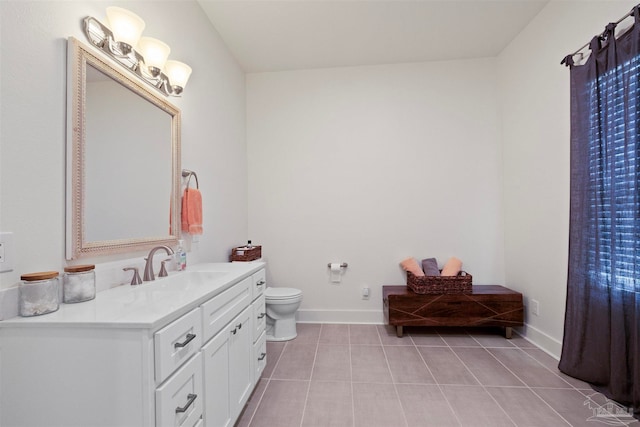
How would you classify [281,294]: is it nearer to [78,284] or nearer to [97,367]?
[78,284]

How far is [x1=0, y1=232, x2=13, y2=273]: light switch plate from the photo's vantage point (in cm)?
90

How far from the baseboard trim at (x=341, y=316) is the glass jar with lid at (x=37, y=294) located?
7.66 ft

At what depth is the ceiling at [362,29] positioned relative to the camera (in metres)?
2.19

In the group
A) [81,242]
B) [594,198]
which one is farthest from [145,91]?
[594,198]

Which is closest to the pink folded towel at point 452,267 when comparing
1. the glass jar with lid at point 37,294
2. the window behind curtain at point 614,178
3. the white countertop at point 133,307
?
the window behind curtain at point 614,178

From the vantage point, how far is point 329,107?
306 centimetres

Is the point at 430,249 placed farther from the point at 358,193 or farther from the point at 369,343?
the point at 369,343

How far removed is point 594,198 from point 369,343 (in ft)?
6.31

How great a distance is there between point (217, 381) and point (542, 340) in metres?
2.55

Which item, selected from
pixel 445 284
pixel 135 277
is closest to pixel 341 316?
pixel 445 284

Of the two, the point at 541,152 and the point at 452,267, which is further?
the point at 452,267

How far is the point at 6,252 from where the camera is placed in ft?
3.01

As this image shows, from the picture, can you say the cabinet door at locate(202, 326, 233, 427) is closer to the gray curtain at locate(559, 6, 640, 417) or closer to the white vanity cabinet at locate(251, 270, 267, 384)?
the white vanity cabinet at locate(251, 270, 267, 384)

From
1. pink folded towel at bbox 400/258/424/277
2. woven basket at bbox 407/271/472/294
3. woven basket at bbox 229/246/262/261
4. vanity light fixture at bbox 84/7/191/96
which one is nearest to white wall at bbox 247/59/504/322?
pink folded towel at bbox 400/258/424/277
